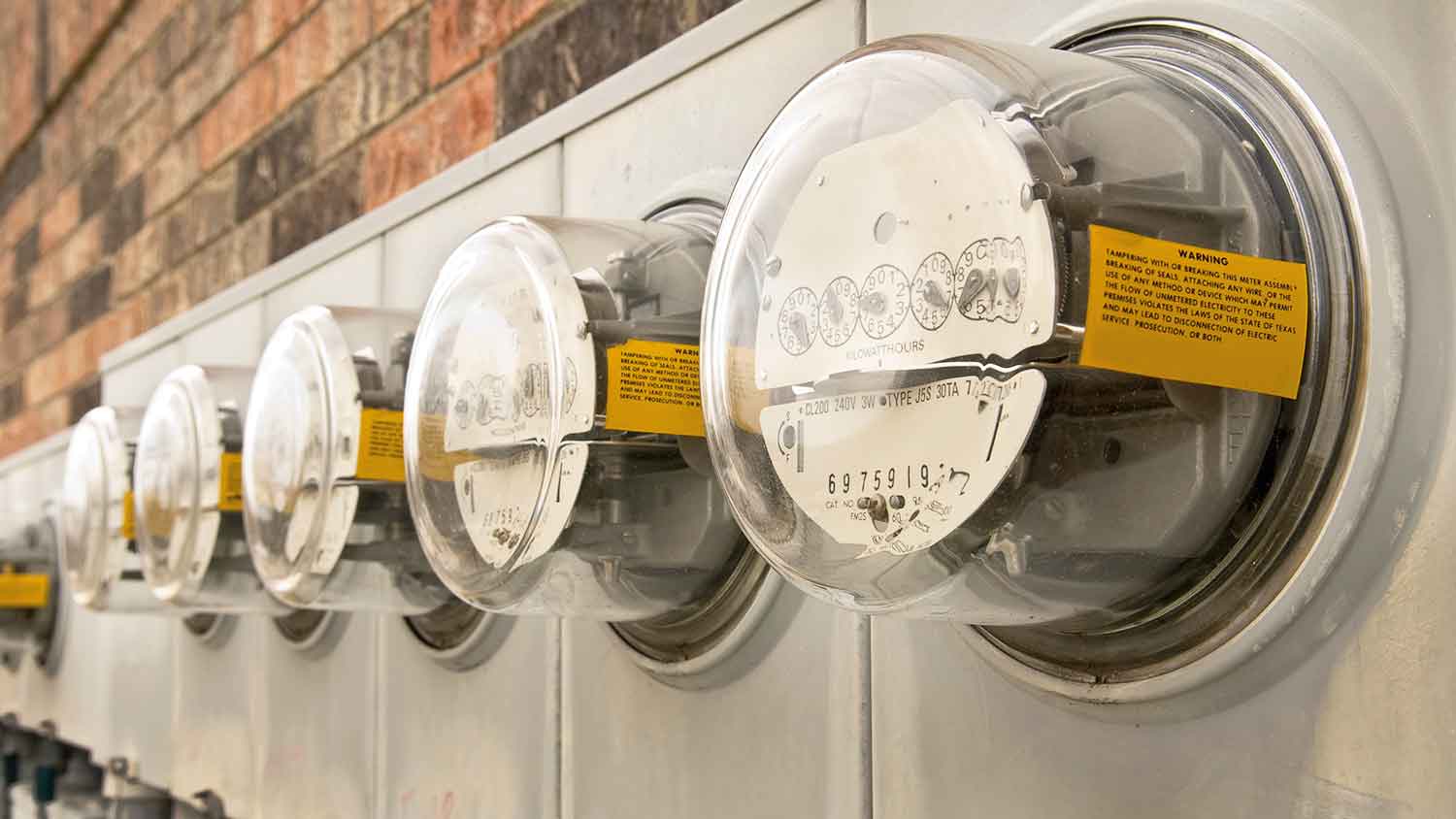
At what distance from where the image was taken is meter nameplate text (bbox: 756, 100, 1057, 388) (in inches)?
15.9

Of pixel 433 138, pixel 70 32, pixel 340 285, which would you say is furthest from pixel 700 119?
pixel 70 32

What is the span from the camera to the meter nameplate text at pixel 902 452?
1.33ft

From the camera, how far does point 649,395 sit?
1.97 feet

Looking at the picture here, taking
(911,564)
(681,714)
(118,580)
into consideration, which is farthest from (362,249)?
(911,564)

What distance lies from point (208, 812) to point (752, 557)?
2.96 ft

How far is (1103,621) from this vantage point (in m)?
0.47

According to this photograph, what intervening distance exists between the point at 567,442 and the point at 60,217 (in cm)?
239

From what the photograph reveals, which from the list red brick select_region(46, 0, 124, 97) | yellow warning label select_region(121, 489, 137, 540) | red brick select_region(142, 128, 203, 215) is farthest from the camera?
red brick select_region(46, 0, 124, 97)

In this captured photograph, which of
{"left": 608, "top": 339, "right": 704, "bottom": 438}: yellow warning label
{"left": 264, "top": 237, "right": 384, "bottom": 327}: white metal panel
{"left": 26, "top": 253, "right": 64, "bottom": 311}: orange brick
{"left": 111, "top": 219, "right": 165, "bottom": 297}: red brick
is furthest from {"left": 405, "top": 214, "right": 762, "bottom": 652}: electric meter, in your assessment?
{"left": 26, "top": 253, "right": 64, "bottom": 311}: orange brick

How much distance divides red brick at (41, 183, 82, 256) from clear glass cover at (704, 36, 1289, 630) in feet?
7.76

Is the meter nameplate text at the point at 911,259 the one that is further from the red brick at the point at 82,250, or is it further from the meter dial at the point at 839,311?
the red brick at the point at 82,250

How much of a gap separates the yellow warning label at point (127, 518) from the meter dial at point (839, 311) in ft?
3.21

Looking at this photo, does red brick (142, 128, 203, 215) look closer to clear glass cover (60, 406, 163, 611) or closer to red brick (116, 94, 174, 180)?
red brick (116, 94, 174, 180)

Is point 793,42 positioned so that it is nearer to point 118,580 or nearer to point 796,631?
point 796,631
